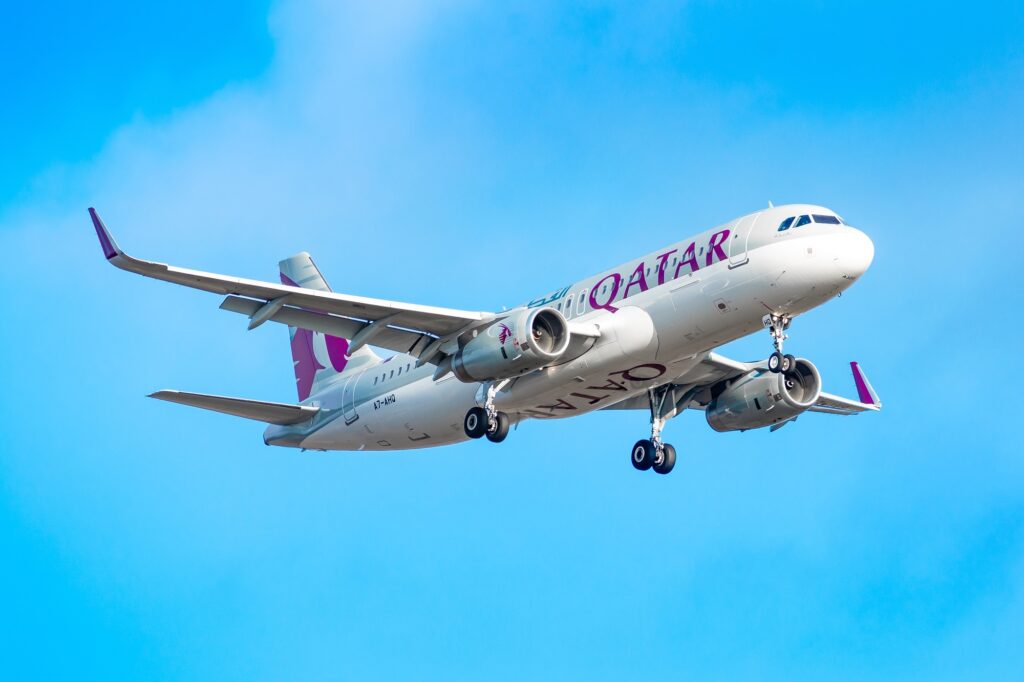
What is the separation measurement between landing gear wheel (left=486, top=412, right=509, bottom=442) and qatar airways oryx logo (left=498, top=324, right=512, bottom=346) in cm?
282

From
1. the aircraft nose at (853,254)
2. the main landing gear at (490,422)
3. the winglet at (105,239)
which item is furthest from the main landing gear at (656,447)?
the winglet at (105,239)

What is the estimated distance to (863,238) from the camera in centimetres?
3738

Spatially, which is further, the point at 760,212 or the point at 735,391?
the point at 735,391

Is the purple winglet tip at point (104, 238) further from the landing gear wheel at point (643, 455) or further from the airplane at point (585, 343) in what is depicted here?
the landing gear wheel at point (643, 455)

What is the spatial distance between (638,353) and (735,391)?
8.03 metres

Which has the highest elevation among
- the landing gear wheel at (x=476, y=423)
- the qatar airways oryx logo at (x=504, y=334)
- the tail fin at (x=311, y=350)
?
the tail fin at (x=311, y=350)

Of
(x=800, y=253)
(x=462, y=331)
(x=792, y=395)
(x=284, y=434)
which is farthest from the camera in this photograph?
(x=284, y=434)

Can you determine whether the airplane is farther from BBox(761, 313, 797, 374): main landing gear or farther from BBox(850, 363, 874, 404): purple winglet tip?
BBox(850, 363, 874, 404): purple winglet tip

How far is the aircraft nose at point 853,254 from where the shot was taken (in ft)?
121

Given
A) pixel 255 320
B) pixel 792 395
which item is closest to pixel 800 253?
pixel 792 395

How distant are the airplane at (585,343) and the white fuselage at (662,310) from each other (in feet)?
0.14

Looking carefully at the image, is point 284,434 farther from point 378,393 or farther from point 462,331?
point 462,331

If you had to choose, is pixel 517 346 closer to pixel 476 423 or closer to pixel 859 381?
pixel 476 423

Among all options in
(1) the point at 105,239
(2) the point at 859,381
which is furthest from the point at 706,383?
(1) the point at 105,239
